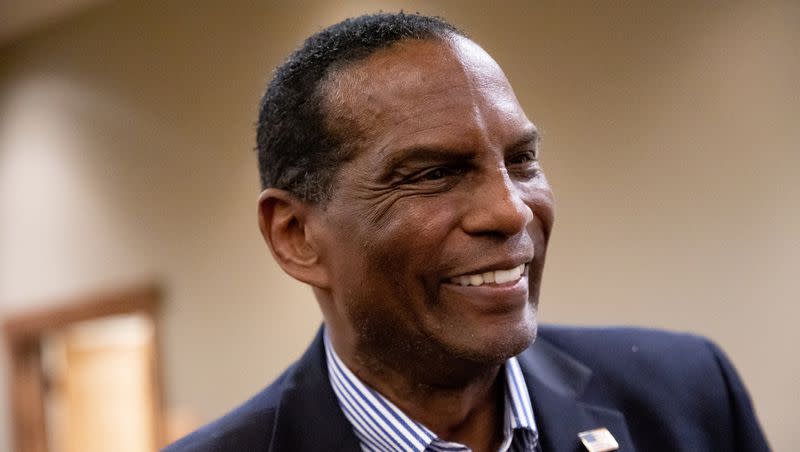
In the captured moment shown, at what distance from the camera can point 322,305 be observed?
5.66 ft

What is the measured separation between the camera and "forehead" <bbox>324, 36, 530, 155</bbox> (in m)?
1.47

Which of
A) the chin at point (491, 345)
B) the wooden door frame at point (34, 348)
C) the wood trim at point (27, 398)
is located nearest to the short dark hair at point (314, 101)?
the chin at point (491, 345)

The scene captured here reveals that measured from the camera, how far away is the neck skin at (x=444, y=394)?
61.7 inches

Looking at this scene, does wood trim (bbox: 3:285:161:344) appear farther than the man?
Yes

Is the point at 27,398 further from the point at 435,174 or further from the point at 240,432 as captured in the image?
the point at 435,174

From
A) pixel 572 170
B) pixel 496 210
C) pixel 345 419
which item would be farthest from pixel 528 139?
pixel 572 170

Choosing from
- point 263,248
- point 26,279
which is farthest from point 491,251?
point 26,279

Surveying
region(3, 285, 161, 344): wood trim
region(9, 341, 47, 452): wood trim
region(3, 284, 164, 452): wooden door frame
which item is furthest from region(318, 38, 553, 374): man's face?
region(9, 341, 47, 452): wood trim

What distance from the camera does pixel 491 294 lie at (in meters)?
1.46

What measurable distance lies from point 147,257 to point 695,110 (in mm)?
3394

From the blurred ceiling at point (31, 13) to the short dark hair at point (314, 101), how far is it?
15.8ft

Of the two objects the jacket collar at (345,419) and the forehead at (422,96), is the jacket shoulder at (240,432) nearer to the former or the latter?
the jacket collar at (345,419)

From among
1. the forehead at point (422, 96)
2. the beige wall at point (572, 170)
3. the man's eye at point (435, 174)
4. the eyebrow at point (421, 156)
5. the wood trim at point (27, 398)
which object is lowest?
the wood trim at point (27, 398)

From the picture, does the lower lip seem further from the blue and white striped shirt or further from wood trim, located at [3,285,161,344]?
wood trim, located at [3,285,161,344]
